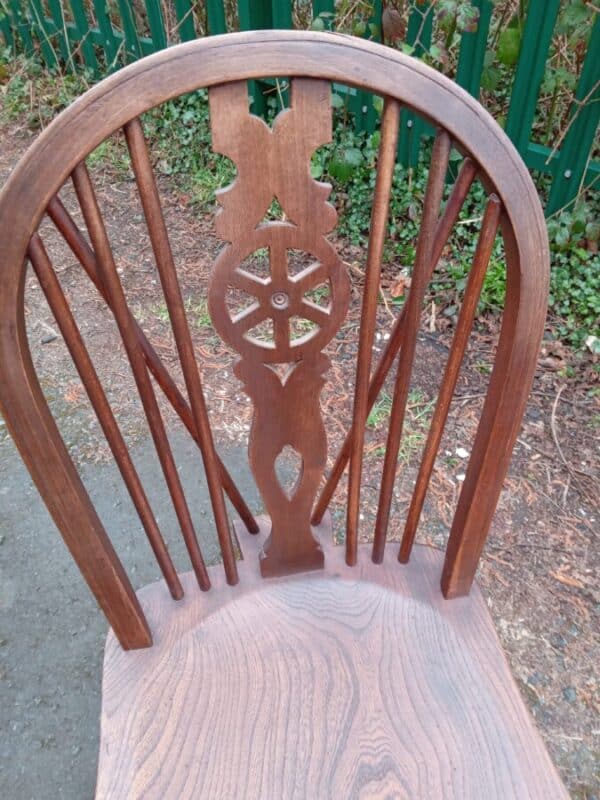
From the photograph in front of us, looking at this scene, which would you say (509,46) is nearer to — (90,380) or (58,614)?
(90,380)

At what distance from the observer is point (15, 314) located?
20.8 inches

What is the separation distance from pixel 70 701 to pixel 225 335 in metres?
0.95

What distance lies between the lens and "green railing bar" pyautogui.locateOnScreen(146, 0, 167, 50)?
2436 millimetres

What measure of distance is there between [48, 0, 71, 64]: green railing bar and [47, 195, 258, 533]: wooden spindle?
2.97 m

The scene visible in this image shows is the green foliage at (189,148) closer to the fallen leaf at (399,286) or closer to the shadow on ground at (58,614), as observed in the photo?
the fallen leaf at (399,286)

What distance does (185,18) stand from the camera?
91.8 inches

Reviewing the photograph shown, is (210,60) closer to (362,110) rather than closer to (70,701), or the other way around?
(70,701)

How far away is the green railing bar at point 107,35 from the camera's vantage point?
271cm

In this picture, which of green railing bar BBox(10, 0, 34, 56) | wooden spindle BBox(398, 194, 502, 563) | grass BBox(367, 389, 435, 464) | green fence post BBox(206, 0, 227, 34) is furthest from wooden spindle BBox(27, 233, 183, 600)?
green railing bar BBox(10, 0, 34, 56)

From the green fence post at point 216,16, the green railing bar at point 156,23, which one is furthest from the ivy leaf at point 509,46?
the green railing bar at point 156,23

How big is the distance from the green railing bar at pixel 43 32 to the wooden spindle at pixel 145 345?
312cm

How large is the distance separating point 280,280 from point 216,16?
80.5 inches

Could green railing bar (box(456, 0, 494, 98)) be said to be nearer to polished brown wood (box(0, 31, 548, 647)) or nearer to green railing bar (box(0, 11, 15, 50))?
polished brown wood (box(0, 31, 548, 647))

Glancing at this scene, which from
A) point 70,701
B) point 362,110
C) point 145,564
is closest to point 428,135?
point 362,110
